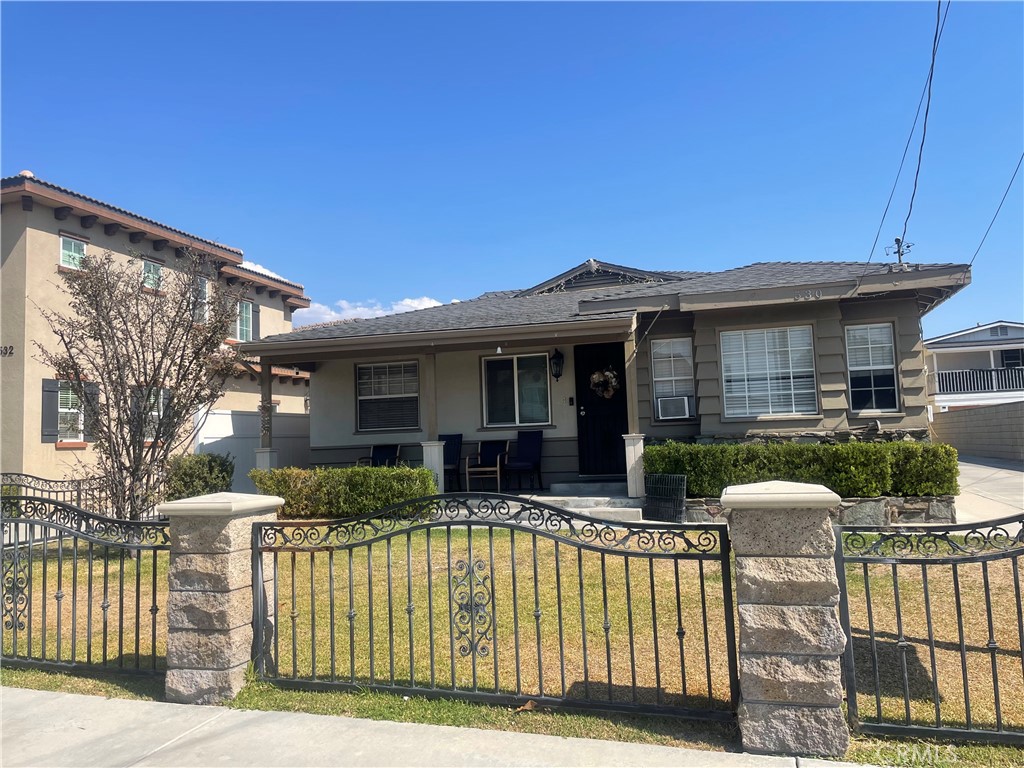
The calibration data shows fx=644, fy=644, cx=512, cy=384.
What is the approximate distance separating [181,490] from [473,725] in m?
8.65

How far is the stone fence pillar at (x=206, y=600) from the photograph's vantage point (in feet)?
12.1

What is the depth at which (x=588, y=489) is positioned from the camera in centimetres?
1009

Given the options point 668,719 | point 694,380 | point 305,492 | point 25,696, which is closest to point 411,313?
point 305,492

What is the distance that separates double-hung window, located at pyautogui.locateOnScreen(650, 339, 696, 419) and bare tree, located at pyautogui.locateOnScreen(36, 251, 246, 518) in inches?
253

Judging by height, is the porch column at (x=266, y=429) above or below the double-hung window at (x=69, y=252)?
below

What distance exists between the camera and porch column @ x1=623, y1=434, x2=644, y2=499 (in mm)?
9039

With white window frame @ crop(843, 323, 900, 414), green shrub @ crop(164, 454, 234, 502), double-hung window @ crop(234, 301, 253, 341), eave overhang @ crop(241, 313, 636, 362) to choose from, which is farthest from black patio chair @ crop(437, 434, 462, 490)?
double-hung window @ crop(234, 301, 253, 341)

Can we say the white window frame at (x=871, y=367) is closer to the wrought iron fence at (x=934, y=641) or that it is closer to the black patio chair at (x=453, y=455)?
the wrought iron fence at (x=934, y=641)

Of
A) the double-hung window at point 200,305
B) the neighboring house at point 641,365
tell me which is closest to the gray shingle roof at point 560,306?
the neighboring house at point 641,365

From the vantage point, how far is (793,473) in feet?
27.1

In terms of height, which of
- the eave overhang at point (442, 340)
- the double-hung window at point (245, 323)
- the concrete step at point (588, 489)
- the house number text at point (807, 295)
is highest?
the double-hung window at point (245, 323)

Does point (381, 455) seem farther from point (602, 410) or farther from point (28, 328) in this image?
point (28, 328)

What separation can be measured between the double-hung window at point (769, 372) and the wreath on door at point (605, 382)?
191 centimetres

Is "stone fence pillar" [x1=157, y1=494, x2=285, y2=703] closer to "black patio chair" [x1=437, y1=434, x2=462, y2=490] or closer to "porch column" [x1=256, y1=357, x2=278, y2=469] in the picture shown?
"porch column" [x1=256, y1=357, x2=278, y2=469]
